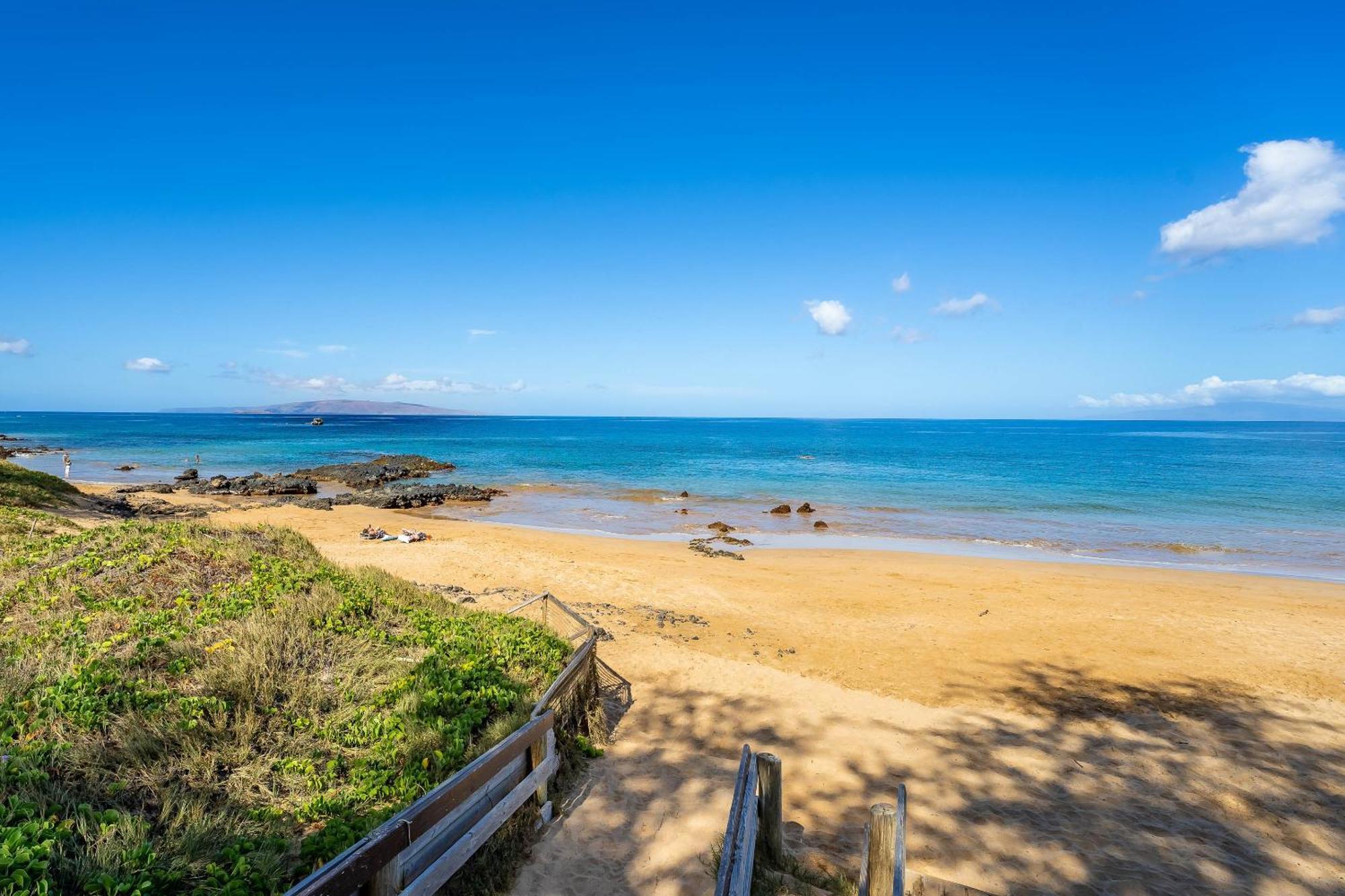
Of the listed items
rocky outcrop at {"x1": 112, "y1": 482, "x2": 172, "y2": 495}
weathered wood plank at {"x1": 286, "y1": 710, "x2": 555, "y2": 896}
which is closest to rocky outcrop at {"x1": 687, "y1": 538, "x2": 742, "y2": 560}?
weathered wood plank at {"x1": 286, "y1": 710, "x2": 555, "y2": 896}

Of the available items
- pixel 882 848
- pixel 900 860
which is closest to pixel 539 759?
pixel 882 848

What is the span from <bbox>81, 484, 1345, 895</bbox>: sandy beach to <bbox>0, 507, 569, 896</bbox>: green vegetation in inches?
66.6

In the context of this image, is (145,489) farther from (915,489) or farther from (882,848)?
(915,489)

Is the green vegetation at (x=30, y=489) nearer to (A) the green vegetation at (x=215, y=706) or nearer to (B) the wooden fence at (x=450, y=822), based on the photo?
(A) the green vegetation at (x=215, y=706)

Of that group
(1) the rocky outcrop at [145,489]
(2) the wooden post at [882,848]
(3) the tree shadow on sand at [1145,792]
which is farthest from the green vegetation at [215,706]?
(1) the rocky outcrop at [145,489]

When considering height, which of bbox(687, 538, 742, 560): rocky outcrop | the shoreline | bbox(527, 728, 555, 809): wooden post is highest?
bbox(527, 728, 555, 809): wooden post

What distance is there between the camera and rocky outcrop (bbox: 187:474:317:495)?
3572cm

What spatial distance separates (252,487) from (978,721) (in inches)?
1592

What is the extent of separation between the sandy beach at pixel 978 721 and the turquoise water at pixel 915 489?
6630mm

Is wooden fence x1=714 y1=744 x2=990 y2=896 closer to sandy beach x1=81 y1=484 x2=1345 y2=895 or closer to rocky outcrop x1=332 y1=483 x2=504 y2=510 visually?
sandy beach x1=81 y1=484 x2=1345 y2=895

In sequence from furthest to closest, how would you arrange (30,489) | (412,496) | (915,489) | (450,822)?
(915,489) < (412,496) < (30,489) < (450,822)

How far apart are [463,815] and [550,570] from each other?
42.4ft

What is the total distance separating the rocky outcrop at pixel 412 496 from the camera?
109ft

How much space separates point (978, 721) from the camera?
9.41 meters
